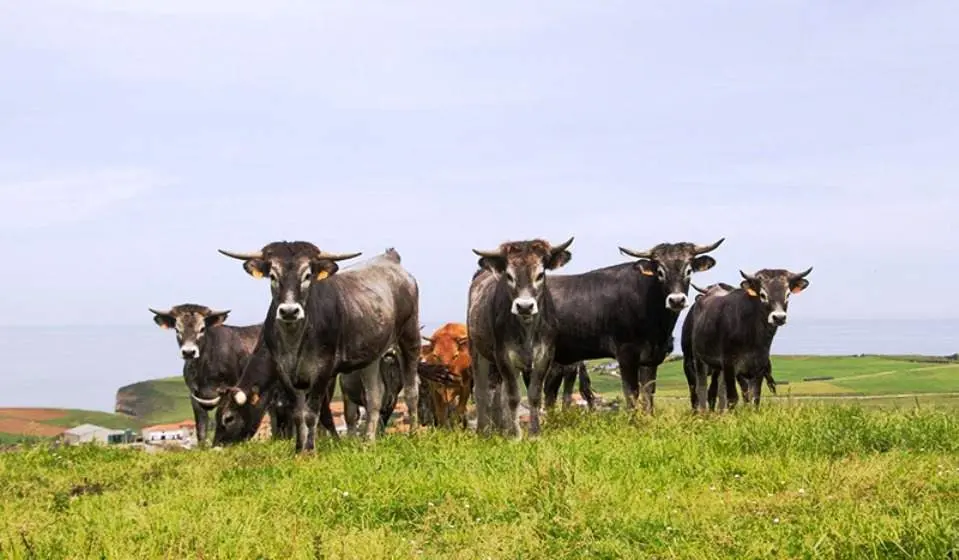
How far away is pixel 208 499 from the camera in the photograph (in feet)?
27.3

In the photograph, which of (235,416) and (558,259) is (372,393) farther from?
(558,259)

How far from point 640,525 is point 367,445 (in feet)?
20.0

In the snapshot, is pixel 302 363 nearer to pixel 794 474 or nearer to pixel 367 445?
pixel 367 445

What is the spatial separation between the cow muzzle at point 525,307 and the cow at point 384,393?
540 centimetres

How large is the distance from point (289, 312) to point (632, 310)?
6.12 m

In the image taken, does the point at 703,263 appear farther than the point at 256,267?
Yes

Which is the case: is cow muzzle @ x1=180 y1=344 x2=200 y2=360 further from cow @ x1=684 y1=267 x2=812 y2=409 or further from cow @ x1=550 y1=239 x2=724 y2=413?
cow @ x1=684 y1=267 x2=812 y2=409

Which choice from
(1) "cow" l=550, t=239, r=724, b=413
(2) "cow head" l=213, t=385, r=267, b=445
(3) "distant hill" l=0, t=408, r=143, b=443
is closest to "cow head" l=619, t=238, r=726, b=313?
→ (1) "cow" l=550, t=239, r=724, b=413

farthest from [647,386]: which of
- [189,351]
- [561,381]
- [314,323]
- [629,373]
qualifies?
[189,351]

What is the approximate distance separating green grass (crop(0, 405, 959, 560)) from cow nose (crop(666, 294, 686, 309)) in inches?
104

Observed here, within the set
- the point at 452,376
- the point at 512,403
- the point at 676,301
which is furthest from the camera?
the point at 452,376

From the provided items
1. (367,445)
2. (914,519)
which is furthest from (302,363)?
(914,519)

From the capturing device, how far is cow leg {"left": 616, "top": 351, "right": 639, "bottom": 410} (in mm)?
14109

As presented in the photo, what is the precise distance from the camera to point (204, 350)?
18.2 meters
